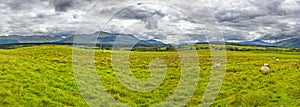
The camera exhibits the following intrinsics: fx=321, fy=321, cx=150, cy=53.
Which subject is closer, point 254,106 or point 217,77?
point 254,106

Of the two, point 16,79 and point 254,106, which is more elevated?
point 16,79

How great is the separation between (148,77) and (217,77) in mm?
6679

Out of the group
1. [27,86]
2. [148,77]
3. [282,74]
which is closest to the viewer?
[27,86]

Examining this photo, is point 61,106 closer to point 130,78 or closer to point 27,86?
point 27,86

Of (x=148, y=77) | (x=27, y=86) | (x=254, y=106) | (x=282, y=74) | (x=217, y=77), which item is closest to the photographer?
(x=254, y=106)

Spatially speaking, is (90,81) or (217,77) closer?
(90,81)

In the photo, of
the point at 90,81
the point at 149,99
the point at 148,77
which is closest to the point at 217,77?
the point at 148,77

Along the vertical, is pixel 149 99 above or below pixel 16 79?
below

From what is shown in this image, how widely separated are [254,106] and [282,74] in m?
9.79

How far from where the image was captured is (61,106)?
735 inches

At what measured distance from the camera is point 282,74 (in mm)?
27562

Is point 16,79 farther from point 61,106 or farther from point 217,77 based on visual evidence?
point 217,77

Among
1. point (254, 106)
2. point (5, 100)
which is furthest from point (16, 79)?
point (254, 106)

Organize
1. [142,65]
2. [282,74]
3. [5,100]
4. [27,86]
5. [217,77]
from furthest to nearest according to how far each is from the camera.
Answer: [142,65]
[217,77]
[282,74]
[27,86]
[5,100]
